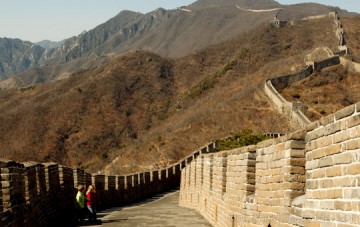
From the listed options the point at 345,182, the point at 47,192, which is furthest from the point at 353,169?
the point at 47,192

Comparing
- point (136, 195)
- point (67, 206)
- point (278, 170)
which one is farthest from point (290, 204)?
point (136, 195)

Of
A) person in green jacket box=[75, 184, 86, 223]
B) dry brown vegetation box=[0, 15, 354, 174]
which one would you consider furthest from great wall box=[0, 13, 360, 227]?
dry brown vegetation box=[0, 15, 354, 174]

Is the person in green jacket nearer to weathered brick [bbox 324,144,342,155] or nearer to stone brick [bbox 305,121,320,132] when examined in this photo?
stone brick [bbox 305,121,320,132]

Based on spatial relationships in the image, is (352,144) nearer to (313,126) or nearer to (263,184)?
(313,126)

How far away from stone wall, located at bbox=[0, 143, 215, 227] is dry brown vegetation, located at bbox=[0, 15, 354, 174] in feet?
112

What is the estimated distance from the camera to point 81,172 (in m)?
19.0

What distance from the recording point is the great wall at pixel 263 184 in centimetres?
490

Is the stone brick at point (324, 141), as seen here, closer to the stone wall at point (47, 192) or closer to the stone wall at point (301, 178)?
the stone wall at point (301, 178)

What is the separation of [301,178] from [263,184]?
147 cm

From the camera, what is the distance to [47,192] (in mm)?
13828

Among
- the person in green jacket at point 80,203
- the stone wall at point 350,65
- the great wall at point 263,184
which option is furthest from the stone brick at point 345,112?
the stone wall at point 350,65

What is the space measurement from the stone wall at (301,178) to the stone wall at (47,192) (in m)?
3.57

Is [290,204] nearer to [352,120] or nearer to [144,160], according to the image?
[352,120]

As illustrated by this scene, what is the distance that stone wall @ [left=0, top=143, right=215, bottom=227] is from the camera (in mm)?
9688
